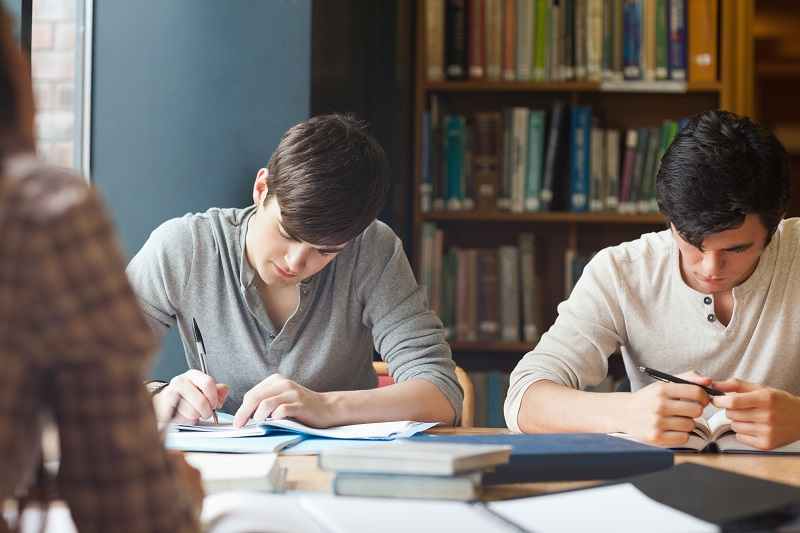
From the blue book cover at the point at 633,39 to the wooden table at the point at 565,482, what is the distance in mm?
2102

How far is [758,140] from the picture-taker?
5.12 ft


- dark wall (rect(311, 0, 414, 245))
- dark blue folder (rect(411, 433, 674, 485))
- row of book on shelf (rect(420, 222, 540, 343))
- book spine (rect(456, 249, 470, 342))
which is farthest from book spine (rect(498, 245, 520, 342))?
dark blue folder (rect(411, 433, 674, 485))

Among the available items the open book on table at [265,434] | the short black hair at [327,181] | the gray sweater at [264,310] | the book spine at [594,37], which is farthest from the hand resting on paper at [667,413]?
the book spine at [594,37]

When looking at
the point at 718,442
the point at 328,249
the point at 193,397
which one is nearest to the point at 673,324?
the point at 718,442

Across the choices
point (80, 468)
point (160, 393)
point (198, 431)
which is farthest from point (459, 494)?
point (160, 393)

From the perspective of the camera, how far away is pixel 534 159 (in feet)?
10.4

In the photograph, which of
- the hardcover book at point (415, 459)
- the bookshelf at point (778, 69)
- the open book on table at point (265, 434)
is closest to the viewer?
the hardcover book at point (415, 459)

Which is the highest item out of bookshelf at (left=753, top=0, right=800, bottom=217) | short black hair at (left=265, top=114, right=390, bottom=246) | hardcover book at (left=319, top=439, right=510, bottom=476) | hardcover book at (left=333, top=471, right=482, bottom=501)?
bookshelf at (left=753, top=0, right=800, bottom=217)

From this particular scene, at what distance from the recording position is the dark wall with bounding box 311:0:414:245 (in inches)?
93.2

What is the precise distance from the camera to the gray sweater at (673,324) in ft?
5.60

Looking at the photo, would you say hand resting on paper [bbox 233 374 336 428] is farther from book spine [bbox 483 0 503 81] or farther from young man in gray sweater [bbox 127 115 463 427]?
book spine [bbox 483 0 503 81]

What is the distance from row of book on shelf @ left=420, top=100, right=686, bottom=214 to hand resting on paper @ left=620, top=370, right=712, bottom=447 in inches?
73.5

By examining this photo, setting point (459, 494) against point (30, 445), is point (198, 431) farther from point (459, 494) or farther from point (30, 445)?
point (30, 445)

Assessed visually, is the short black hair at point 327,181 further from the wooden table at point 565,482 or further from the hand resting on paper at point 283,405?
the wooden table at point 565,482
